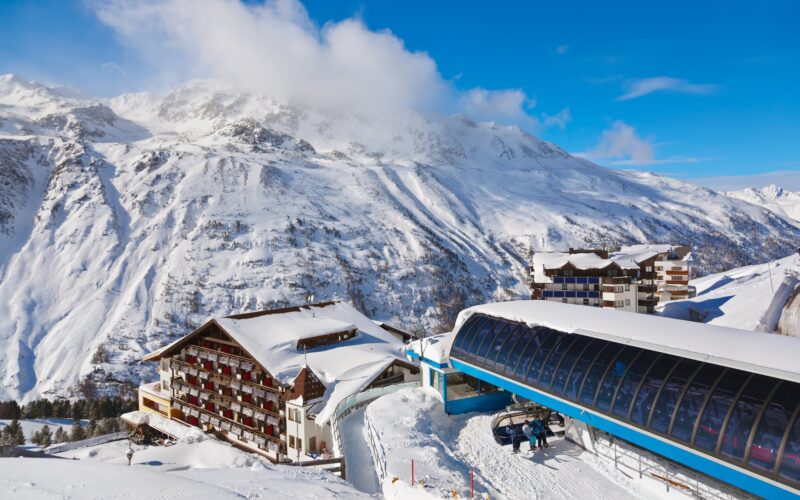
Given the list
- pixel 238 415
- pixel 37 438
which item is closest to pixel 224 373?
pixel 238 415

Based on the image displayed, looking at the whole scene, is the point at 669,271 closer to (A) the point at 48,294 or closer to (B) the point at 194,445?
(B) the point at 194,445

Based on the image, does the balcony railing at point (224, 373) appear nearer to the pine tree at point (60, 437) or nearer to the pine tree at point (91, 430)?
the pine tree at point (91, 430)

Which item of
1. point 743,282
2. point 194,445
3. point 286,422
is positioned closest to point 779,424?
point 286,422

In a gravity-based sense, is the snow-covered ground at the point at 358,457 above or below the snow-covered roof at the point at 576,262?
below

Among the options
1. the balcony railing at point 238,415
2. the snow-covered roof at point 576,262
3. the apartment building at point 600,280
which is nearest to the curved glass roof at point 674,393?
the balcony railing at point 238,415

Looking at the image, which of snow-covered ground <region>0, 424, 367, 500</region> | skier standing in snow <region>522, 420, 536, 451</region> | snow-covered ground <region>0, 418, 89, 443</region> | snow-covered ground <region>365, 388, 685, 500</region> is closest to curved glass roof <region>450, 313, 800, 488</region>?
skier standing in snow <region>522, 420, 536, 451</region>

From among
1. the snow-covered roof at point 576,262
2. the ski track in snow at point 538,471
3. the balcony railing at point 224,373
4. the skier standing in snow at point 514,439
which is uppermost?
the snow-covered roof at point 576,262
